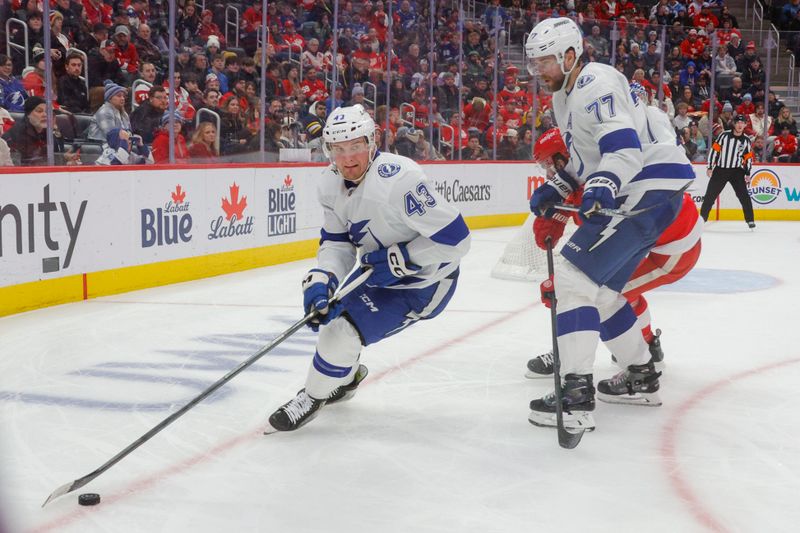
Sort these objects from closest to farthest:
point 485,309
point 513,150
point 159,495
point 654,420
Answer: point 159,495 < point 654,420 < point 485,309 < point 513,150

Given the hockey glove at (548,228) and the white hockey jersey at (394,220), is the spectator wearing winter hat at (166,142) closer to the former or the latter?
the white hockey jersey at (394,220)

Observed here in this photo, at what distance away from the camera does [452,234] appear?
2908 millimetres

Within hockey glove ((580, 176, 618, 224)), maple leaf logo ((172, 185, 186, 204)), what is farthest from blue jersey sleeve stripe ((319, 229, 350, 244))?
maple leaf logo ((172, 185, 186, 204))

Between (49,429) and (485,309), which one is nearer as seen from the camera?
(49,429)

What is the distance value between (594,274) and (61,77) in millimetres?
3702

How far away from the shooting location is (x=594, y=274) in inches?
114

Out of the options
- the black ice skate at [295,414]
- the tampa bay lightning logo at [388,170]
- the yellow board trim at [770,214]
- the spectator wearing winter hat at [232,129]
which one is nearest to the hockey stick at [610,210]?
the tampa bay lightning logo at [388,170]

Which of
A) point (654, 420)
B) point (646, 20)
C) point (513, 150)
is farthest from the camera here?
point (646, 20)

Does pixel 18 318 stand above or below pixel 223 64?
below

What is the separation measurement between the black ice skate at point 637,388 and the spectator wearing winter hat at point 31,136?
11.1 feet

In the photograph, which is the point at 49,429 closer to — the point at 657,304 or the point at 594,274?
the point at 594,274

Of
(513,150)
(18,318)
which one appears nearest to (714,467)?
(18,318)

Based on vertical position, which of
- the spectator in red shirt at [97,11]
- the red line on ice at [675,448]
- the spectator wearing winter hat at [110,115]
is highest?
the spectator in red shirt at [97,11]

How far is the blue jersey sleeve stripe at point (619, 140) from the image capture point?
281cm
